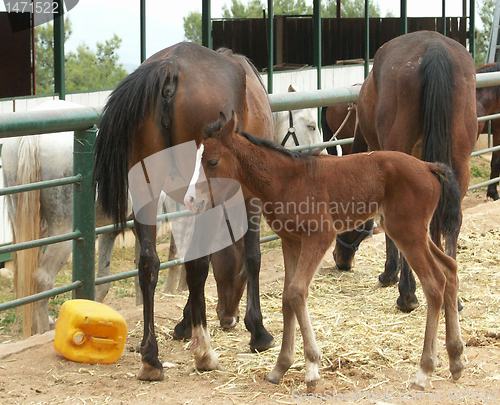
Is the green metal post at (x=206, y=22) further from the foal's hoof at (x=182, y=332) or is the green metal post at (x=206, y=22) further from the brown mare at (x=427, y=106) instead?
the foal's hoof at (x=182, y=332)

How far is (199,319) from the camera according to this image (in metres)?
5.02

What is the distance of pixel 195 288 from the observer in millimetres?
5078

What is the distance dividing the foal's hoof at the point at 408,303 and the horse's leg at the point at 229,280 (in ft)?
3.59

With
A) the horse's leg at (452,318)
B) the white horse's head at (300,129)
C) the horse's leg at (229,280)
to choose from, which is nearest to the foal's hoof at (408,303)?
the horse's leg at (229,280)

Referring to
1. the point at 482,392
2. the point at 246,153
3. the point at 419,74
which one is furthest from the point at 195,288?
the point at 419,74

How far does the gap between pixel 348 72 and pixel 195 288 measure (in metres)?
11.3

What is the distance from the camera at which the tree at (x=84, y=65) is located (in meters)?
20.5

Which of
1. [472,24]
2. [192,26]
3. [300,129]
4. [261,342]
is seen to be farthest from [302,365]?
[192,26]

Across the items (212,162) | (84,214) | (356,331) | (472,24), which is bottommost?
Result: (356,331)

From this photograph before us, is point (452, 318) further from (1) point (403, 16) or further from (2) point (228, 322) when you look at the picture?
(1) point (403, 16)

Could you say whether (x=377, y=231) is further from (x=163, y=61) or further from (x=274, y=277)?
(x=163, y=61)

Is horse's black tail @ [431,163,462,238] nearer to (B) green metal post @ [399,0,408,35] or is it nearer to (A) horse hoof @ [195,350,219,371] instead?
(A) horse hoof @ [195,350,219,371]

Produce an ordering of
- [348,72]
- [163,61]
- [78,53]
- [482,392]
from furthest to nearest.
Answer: [78,53] → [348,72] → [163,61] → [482,392]

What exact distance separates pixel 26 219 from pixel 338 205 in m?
3.25
